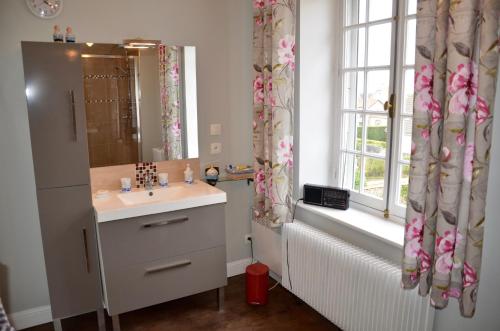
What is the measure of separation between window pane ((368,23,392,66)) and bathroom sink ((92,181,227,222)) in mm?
1331

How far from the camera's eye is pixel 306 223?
3002mm

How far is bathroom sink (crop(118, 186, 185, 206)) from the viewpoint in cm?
291

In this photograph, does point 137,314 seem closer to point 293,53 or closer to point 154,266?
point 154,266

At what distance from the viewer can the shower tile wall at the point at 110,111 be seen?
9.17 ft

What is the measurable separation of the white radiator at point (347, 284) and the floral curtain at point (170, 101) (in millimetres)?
1053

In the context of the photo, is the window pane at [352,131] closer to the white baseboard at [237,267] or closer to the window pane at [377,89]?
the window pane at [377,89]

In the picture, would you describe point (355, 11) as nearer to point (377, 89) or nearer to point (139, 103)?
point (377, 89)

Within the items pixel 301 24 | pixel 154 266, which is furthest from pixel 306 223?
pixel 301 24

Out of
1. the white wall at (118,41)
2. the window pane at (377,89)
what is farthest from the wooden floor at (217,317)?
the window pane at (377,89)

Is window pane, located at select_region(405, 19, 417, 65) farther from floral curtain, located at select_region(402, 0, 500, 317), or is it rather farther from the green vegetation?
the green vegetation

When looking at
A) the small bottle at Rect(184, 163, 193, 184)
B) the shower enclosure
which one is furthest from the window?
the shower enclosure

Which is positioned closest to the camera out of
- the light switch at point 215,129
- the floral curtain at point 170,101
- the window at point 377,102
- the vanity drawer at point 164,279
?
the window at point 377,102

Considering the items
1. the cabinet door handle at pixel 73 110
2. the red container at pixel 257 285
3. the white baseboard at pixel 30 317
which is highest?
the cabinet door handle at pixel 73 110

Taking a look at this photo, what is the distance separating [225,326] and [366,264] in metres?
1.17
